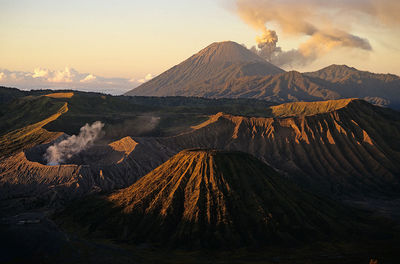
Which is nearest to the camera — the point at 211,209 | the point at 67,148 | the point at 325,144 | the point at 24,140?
the point at 211,209

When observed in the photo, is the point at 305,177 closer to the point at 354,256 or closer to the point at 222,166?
the point at 222,166

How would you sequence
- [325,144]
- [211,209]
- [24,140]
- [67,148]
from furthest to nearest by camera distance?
[325,144]
[24,140]
[67,148]
[211,209]

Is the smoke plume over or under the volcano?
over

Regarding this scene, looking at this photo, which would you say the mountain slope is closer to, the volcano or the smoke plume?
the smoke plume

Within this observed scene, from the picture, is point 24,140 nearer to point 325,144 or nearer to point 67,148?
point 67,148

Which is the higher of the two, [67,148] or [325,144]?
[67,148]

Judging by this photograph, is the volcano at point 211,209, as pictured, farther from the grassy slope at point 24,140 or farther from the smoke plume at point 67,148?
the grassy slope at point 24,140

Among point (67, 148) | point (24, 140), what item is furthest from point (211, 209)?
point (24, 140)

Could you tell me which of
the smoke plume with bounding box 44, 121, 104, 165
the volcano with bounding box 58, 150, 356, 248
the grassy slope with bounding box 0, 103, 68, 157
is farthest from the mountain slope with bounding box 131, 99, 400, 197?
the volcano with bounding box 58, 150, 356, 248
